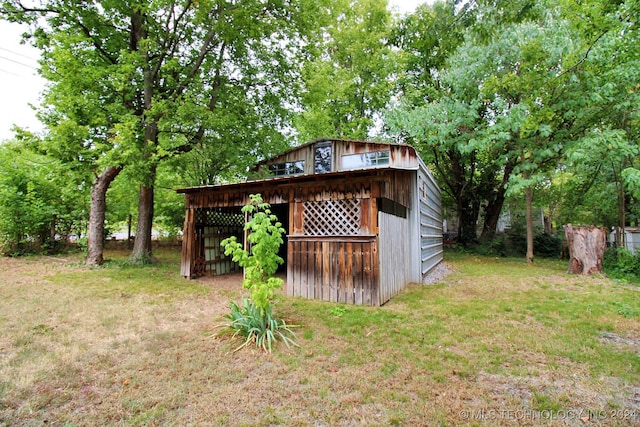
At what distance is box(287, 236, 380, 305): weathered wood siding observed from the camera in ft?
17.5

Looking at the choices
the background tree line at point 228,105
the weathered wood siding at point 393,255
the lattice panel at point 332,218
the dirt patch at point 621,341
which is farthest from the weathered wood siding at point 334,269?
the background tree line at point 228,105

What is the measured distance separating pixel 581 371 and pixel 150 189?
11.6 meters

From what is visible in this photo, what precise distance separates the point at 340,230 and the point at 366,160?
6.04 meters

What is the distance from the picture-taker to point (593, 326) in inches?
170

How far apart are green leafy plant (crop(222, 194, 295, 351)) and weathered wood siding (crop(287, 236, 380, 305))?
1.82 m

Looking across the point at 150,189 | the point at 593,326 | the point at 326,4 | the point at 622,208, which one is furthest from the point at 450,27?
the point at 622,208

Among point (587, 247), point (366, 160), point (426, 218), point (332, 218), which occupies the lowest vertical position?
point (587, 247)

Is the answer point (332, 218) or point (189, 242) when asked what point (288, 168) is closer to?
point (189, 242)

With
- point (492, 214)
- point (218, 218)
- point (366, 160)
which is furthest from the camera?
point (492, 214)

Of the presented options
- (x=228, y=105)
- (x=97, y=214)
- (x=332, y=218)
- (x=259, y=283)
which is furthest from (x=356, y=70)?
(x=259, y=283)

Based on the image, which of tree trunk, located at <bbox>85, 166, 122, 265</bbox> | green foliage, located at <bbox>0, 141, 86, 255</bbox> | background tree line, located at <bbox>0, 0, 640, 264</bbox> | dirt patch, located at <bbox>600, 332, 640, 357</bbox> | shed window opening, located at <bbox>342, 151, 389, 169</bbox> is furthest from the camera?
green foliage, located at <bbox>0, 141, 86, 255</bbox>

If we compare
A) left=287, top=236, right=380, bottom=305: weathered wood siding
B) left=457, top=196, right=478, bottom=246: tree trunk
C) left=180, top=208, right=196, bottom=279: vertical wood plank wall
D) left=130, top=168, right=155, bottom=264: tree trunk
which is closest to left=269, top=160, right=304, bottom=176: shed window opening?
left=130, top=168, right=155, bottom=264: tree trunk

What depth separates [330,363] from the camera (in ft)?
10.3

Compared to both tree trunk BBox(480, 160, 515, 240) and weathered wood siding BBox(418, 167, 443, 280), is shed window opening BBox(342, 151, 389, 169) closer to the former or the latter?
weathered wood siding BBox(418, 167, 443, 280)
